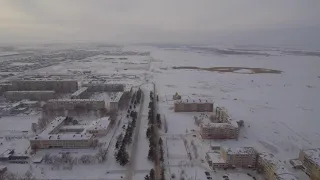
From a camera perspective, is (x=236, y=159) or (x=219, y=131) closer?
(x=236, y=159)

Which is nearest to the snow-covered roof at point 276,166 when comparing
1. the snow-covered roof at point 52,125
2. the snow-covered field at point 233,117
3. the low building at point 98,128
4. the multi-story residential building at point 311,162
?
the snow-covered field at point 233,117

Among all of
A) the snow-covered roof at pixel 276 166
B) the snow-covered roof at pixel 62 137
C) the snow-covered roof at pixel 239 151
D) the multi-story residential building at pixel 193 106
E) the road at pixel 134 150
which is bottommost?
the road at pixel 134 150

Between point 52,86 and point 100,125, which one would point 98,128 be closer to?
point 100,125

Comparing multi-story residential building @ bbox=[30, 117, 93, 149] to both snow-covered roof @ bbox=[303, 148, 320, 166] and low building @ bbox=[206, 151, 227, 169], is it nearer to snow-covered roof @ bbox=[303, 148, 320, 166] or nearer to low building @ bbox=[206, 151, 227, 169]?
low building @ bbox=[206, 151, 227, 169]

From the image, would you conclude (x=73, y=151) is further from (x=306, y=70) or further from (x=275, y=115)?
(x=306, y=70)

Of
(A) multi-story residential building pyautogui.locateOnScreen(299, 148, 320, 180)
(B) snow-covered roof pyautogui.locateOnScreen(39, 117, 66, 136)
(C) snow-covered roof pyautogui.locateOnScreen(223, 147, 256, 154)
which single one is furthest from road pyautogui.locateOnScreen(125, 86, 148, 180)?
(A) multi-story residential building pyautogui.locateOnScreen(299, 148, 320, 180)

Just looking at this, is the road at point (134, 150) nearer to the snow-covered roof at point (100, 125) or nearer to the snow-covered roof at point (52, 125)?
the snow-covered roof at point (100, 125)

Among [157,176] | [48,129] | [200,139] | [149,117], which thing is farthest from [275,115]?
[48,129]

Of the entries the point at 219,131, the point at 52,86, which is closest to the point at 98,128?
the point at 219,131
